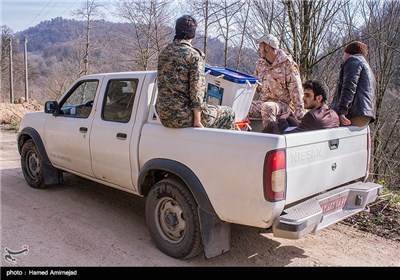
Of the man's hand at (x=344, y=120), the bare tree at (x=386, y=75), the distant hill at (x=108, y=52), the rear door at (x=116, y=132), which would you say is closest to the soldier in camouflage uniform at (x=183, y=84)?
the rear door at (x=116, y=132)

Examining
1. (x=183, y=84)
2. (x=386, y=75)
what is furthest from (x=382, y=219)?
(x=386, y=75)

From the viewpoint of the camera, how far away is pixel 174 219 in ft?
11.5

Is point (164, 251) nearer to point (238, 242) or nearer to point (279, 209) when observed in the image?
point (238, 242)

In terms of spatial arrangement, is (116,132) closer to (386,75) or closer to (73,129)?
(73,129)

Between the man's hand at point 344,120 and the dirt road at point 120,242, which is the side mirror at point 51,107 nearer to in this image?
the dirt road at point 120,242

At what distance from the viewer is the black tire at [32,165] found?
5.48 metres

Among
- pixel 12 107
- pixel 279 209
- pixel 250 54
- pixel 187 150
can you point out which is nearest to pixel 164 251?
pixel 187 150

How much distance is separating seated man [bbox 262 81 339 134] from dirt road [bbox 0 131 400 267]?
1157 mm

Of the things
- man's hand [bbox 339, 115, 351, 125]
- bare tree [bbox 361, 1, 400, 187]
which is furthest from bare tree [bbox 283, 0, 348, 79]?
man's hand [bbox 339, 115, 351, 125]

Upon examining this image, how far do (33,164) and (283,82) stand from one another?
4.08 metres

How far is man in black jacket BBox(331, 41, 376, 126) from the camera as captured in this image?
13.6ft

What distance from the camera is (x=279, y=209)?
9.18 feet

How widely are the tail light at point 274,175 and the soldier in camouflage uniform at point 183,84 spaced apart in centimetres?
95

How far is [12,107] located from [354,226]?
14220 millimetres
